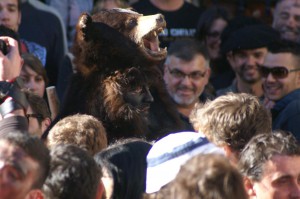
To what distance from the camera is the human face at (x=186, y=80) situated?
23.7ft

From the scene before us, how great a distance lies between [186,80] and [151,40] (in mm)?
2101

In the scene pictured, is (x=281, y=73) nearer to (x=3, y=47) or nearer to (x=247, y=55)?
(x=247, y=55)

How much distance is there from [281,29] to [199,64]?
1940 mm

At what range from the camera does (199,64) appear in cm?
734

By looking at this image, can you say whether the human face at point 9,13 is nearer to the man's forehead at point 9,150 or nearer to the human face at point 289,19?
the human face at point 289,19

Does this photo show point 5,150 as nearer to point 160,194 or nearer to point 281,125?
point 160,194

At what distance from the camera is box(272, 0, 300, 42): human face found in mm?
8867

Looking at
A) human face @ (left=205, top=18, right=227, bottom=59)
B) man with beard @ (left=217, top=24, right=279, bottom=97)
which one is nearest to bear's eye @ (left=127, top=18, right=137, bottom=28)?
man with beard @ (left=217, top=24, right=279, bottom=97)

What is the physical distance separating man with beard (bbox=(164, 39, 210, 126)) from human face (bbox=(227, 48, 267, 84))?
2.09 ft

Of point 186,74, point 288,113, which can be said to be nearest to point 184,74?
point 186,74

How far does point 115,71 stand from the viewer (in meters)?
4.93

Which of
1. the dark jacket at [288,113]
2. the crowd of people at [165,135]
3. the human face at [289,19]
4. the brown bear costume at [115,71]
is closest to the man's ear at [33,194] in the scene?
the crowd of people at [165,135]

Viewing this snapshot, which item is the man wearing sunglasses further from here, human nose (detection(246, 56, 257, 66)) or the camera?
the camera

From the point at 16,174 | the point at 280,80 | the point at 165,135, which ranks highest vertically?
the point at 16,174
